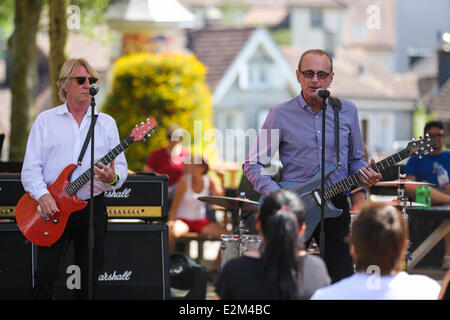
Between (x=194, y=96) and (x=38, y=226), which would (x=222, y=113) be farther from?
(x=38, y=226)

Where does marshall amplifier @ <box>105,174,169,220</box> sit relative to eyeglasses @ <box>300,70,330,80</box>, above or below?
below

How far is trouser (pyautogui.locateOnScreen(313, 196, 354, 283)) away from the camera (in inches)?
217

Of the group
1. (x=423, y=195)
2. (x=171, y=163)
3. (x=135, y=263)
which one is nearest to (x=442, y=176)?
(x=423, y=195)

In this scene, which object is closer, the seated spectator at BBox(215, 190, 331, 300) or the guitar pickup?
the seated spectator at BBox(215, 190, 331, 300)

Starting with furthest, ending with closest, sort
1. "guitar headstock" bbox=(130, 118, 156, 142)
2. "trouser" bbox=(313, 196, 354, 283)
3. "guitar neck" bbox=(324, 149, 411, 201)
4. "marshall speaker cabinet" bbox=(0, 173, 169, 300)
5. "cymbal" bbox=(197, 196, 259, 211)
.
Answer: "cymbal" bbox=(197, 196, 259, 211) → "marshall speaker cabinet" bbox=(0, 173, 169, 300) → "guitar headstock" bbox=(130, 118, 156, 142) → "guitar neck" bbox=(324, 149, 411, 201) → "trouser" bbox=(313, 196, 354, 283)

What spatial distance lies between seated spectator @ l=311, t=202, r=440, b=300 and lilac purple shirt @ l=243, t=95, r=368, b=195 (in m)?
1.67

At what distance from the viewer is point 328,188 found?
5633 millimetres

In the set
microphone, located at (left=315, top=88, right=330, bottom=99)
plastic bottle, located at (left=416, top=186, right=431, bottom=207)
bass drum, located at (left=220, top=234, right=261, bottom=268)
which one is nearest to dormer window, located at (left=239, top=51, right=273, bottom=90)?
plastic bottle, located at (left=416, top=186, right=431, bottom=207)

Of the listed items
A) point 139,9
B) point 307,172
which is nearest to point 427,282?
point 307,172

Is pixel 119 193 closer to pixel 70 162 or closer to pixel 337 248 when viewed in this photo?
pixel 70 162

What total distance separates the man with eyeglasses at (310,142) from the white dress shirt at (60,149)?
2.91 feet

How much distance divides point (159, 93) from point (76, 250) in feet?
37.7

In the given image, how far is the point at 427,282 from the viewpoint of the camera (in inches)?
160

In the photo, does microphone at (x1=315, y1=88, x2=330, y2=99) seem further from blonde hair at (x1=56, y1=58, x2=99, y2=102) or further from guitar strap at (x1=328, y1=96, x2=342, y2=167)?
blonde hair at (x1=56, y1=58, x2=99, y2=102)
